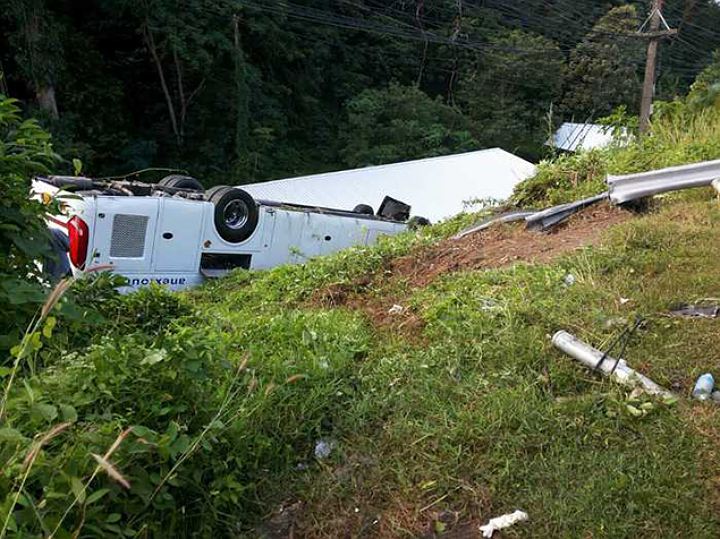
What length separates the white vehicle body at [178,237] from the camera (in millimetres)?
7160

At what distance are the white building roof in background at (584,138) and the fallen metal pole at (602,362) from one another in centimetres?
457

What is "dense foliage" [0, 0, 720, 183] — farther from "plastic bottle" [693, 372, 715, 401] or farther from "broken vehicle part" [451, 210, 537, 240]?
"plastic bottle" [693, 372, 715, 401]

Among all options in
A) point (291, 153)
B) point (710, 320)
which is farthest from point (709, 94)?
point (291, 153)

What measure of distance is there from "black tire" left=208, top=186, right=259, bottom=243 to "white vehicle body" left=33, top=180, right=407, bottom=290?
2.8 inches

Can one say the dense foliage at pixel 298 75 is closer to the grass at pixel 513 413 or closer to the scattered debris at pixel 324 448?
the grass at pixel 513 413

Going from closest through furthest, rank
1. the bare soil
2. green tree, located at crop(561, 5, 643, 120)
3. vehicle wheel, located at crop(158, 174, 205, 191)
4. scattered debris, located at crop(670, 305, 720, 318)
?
scattered debris, located at crop(670, 305, 720, 318) → the bare soil → vehicle wheel, located at crop(158, 174, 205, 191) → green tree, located at crop(561, 5, 643, 120)

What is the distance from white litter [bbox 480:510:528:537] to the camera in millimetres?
2266

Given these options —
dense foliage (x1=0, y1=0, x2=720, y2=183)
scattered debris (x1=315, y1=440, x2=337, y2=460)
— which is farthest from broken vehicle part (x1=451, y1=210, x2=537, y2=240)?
dense foliage (x1=0, y1=0, x2=720, y2=183)

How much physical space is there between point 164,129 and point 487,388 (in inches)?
980

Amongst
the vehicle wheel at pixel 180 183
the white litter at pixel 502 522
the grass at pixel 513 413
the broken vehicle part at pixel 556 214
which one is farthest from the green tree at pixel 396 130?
the white litter at pixel 502 522

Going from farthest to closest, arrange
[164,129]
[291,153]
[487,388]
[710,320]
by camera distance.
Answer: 1. [291,153]
2. [164,129]
3. [710,320]
4. [487,388]

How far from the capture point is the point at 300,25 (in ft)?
95.0

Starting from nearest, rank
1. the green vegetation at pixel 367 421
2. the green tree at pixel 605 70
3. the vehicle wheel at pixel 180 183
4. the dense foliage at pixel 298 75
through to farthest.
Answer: the green vegetation at pixel 367 421 → the vehicle wheel at pixel 180 183 → the dense foliage at pixel 298 75 → the green tree at pixel 605 70

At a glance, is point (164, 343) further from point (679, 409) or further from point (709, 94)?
point (709, 94)
